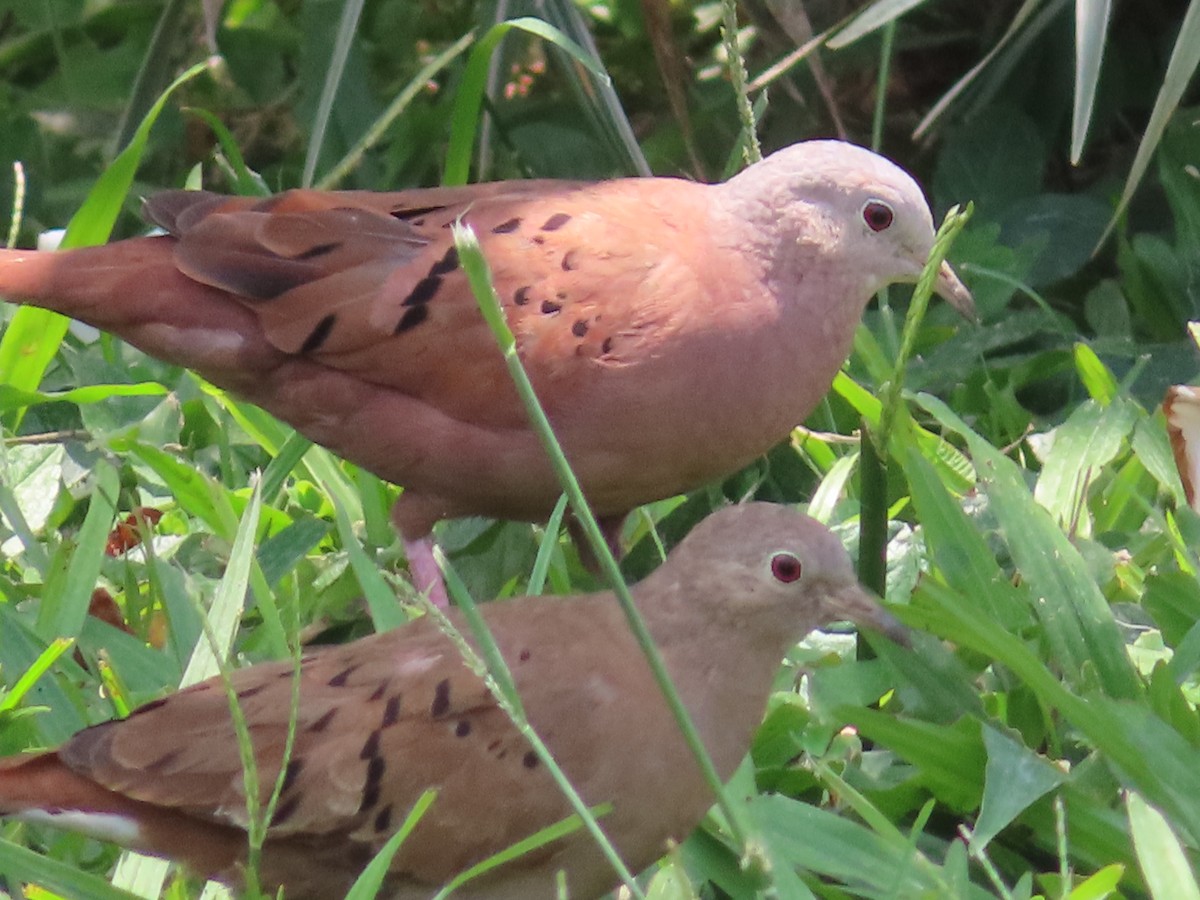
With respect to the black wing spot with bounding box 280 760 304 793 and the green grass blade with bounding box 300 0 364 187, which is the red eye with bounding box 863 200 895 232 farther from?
the black wing spot with bounding box 280 760 304 793

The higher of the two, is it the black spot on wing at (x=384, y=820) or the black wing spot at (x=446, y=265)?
the black wing spot at (x=446, y=265)

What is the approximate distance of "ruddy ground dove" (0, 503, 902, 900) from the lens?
252cm

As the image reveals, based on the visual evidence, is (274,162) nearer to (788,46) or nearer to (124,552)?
(788,46)

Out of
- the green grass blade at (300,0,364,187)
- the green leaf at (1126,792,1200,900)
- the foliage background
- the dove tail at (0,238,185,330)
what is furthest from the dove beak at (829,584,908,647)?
the green grass blade at (300,0,364,187)

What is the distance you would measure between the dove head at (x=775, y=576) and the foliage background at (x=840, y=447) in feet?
0.59

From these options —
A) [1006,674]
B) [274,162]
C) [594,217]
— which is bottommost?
[274,162]

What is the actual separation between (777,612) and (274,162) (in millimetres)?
3377

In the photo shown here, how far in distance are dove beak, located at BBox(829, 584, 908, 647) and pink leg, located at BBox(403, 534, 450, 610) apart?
107 centimetres

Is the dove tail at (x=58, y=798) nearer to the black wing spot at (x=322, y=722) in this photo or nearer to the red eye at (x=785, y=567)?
the black wing spot at (x=322, y=722)

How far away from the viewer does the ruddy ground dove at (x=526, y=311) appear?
325cm

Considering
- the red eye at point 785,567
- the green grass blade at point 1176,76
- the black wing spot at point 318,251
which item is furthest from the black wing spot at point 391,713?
the green grass blade at point 1176,76

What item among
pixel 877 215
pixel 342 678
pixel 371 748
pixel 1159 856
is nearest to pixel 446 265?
pixel 877 215

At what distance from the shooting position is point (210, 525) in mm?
3510

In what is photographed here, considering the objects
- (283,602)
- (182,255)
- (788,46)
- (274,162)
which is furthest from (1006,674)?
(274,162)
